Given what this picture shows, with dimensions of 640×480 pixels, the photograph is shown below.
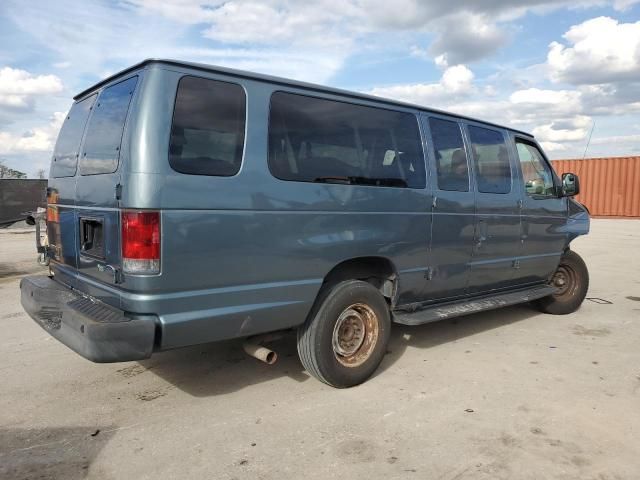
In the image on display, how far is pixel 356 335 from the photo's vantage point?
160 inches

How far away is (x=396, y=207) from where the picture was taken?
4.11m

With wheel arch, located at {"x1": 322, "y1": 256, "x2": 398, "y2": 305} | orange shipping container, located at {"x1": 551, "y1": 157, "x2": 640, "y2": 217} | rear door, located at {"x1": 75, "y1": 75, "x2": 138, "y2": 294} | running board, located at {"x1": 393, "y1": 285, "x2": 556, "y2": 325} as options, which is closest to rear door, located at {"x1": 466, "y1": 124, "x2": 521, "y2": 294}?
running board, located at {"x1": 393, "y1": 285, "x2": 556, "y2": 325}

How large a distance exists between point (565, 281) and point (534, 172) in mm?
1611

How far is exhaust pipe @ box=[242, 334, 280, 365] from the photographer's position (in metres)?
3.58

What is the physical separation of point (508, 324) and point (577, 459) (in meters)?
3.03

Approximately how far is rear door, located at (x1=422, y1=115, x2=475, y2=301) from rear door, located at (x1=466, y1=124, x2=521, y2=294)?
148 millimetres

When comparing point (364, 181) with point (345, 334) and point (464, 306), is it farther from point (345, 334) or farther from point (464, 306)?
point (464, 306)

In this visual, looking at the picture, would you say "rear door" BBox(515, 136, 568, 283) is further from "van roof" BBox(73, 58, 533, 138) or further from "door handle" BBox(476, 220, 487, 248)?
"van roof" BBox(73, 58, 533, 138)

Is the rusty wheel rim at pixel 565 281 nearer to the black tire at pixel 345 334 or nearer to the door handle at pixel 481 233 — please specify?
the door handle at pixel 481 233

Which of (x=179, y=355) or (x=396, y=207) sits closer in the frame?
(x=396, y=207)

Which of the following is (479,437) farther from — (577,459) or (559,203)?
(559,203)

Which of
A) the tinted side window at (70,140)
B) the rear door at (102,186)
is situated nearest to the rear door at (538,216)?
the rear door at (102,186)

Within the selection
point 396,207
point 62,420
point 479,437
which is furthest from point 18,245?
point 479,437

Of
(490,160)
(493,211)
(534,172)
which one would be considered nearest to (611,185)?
(534,172)
